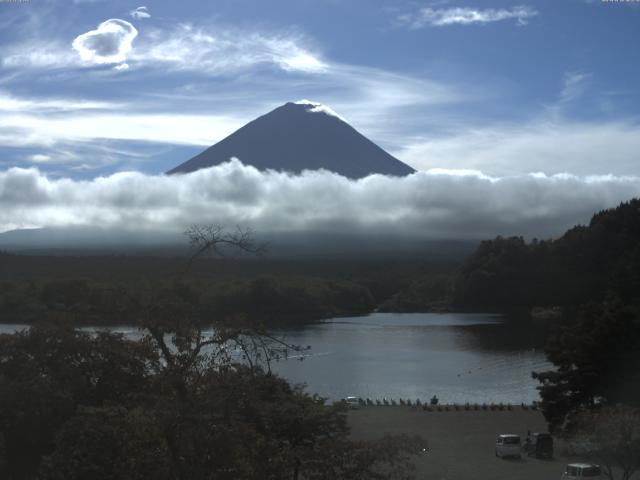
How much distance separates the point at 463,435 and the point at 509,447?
2264 mm

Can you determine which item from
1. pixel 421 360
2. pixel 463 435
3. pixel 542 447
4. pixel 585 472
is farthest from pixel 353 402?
pixel 421 360

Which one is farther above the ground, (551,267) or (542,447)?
(551,267)

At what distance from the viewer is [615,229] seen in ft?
140

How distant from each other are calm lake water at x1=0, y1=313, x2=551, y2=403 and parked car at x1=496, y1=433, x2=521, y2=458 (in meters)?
4.05

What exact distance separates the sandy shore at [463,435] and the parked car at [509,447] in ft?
0.52

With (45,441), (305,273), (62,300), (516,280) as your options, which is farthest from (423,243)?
(45,441)

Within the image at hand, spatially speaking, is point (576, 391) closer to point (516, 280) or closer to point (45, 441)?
point (45, 441)

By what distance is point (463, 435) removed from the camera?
15.0 metres

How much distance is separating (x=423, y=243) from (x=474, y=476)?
113840 millimetres

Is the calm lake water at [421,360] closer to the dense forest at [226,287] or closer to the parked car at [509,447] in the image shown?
the dense forest at [226,287]

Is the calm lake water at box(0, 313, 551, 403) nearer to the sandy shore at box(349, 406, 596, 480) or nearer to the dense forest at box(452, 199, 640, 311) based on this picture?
the sandy shore at box(349, 406, 596, 480)

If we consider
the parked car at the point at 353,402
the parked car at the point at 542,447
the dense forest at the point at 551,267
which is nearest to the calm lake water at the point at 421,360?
the parked car at the point at 353,402

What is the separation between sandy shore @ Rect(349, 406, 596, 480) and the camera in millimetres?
11680

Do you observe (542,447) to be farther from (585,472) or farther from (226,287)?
(226,287)
